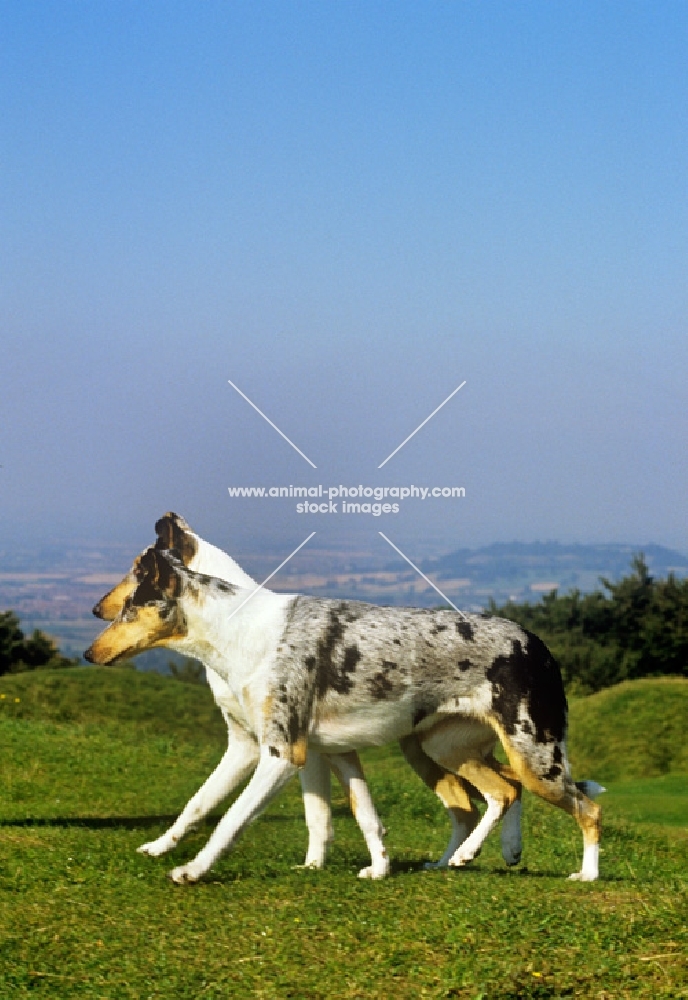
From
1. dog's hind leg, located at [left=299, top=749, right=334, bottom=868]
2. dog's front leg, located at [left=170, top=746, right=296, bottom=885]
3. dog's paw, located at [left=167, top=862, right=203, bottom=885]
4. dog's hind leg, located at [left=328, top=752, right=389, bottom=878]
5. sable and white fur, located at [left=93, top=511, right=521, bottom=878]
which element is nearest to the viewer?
dog's front leg, located at [left=170, top=746, right=296, bottom=885]

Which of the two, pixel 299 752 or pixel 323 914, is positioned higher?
pixel 299 752

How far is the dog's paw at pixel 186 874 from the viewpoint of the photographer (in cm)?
939

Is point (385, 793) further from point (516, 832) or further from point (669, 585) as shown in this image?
point (669, 585)

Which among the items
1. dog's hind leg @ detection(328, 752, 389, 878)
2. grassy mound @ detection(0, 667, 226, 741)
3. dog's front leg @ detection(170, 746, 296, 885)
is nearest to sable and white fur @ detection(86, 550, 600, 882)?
dog's front leg @ detection(170, 746, 296, 885)

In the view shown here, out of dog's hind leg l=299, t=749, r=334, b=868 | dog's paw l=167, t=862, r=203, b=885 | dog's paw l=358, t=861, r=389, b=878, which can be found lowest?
dog's paw l=358, t=861, r=389, b=878

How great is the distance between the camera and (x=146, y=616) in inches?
383

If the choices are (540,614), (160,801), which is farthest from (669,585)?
(160,801)

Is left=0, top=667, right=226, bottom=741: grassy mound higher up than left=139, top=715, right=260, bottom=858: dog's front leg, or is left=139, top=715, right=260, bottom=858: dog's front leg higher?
left=139, top=715, right=260, bottom=858: dog's front leg

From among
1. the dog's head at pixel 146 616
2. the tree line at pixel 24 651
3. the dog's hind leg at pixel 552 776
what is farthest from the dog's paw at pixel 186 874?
the tree line at pixel 24 651

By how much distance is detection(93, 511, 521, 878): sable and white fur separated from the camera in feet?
32.1

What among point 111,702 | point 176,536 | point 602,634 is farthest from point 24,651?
point 176,536

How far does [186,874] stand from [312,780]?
125 cm

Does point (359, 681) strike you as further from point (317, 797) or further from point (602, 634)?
point (602, 634)

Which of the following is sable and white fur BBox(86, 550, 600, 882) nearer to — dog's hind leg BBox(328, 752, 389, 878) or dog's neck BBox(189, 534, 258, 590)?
dog's hind leg BBox(328, 752, 389, 878)
